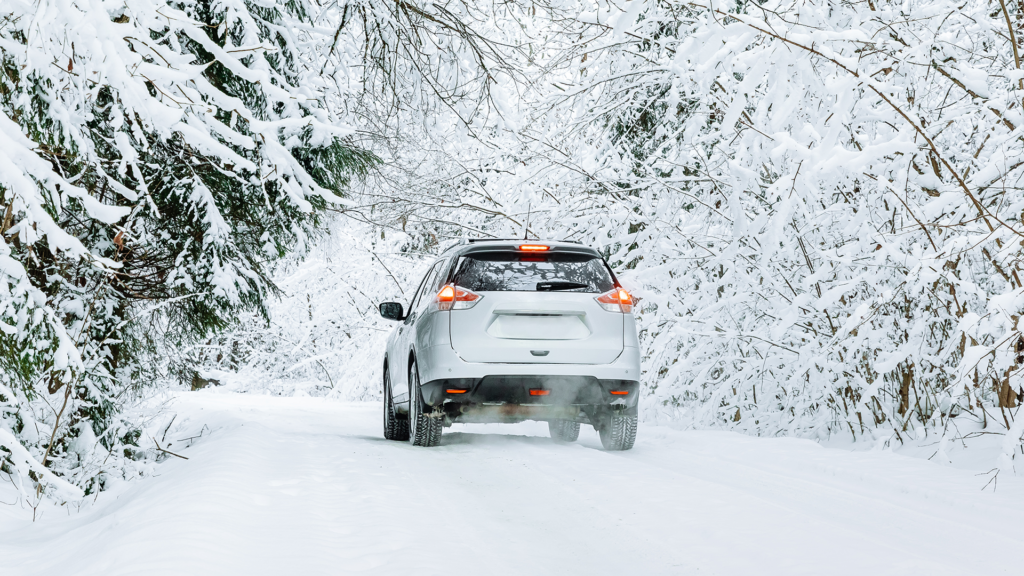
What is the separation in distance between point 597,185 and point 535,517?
6.91 metres

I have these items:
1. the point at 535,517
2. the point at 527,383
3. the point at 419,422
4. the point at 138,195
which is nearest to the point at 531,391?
the point at 527,383

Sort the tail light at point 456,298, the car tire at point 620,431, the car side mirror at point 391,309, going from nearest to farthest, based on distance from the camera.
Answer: the tail light at point 456,298
the car tire at point 620,431
the car side mirror at point 391,309

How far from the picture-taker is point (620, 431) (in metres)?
8.03

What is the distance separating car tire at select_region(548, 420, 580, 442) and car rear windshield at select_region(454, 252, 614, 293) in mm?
2317

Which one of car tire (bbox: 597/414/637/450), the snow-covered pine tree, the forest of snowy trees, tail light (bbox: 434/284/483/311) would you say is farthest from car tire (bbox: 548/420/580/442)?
the snow-covered pine tree

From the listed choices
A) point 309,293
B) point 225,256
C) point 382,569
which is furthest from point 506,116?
point 309,293

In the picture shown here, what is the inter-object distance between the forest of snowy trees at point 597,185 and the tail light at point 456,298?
146cm

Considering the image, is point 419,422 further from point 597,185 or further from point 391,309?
point 597,185

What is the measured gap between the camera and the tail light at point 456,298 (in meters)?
7.44

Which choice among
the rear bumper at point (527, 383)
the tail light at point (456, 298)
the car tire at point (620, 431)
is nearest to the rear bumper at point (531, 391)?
the rear bumper at point (527, 383)

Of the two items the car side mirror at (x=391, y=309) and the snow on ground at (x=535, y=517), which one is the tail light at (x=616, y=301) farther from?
the car side mirror at (x=391, y=309)

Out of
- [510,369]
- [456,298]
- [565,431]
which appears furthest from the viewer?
[565,431]

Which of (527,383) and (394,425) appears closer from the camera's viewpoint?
(527,383)

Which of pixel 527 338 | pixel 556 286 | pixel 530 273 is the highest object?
pixel 530 273
